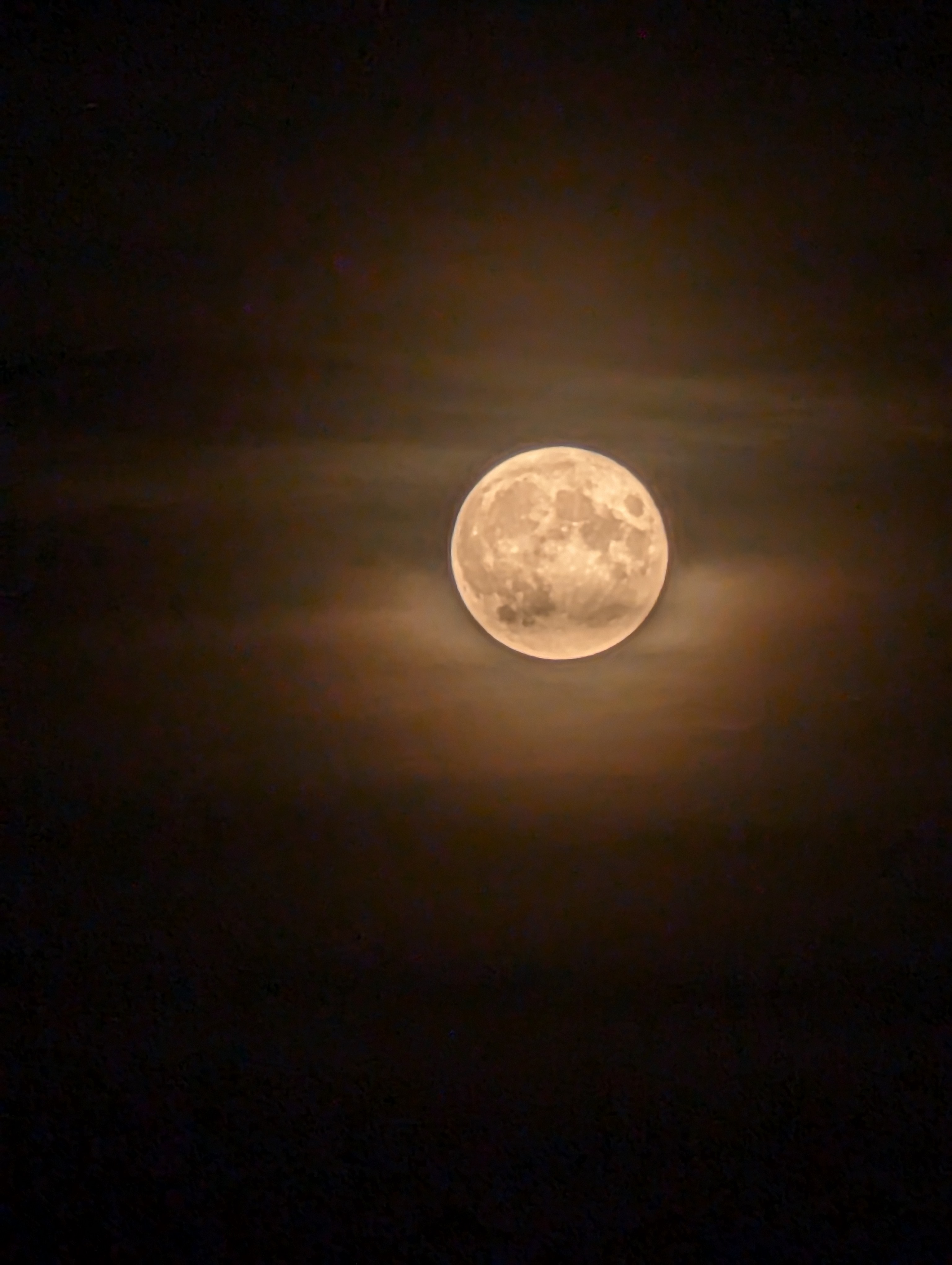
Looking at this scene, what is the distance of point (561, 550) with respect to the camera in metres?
0.92

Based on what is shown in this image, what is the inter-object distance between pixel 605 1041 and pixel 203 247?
1.22 m

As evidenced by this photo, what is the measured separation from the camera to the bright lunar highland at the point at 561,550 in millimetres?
928

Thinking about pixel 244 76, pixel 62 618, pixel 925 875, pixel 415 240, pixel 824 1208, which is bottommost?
pixel 824 1208

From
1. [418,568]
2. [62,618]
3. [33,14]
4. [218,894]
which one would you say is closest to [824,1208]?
[218,894]

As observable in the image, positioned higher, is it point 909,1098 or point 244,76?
point 244,76

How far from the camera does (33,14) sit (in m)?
1.10

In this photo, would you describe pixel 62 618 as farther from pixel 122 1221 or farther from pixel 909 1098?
pixel 909 1098

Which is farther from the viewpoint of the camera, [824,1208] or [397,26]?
[824,1208]

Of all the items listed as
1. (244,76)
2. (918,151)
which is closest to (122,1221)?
(244,76)

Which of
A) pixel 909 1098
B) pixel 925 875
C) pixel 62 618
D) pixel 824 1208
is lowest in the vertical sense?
pixel 824 1208

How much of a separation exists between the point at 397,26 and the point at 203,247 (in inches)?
14.8

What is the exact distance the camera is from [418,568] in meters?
1.14

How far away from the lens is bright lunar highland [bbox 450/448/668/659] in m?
0.93

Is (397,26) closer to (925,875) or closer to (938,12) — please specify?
(938,12)
